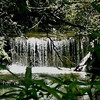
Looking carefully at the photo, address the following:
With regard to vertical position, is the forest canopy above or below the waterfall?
above

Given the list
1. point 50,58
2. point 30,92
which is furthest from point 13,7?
point 50,58

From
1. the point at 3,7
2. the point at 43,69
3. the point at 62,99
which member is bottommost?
the point at 43,69

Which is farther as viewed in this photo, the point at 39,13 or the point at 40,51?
the point at 40,51

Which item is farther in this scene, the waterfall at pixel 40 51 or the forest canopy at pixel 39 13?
the waterfall at pixel 40 51

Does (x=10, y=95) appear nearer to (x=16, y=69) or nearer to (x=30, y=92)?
(x=30, y=92)

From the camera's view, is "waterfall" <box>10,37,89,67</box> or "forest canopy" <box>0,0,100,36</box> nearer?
"forest canopy" <box>0,0,100,36</box>

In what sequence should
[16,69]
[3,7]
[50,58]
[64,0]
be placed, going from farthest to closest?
[50,58]
[16,69]
[3,7]
[64,0]

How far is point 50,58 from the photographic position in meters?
19.8

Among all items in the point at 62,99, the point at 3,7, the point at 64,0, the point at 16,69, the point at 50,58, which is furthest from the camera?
the point at 50,58

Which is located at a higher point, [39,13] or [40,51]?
[39,13]

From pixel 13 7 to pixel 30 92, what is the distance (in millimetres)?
3110

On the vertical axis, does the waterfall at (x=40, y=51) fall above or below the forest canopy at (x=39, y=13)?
below

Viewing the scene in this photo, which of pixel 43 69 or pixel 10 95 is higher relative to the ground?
pixel 10 95

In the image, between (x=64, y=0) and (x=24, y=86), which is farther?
(x=64, y=0)
